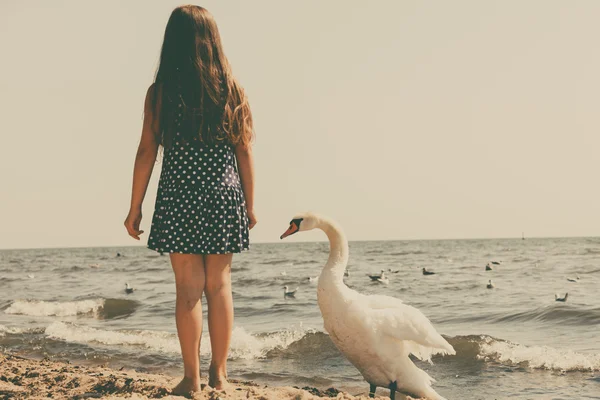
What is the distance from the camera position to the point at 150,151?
383cm

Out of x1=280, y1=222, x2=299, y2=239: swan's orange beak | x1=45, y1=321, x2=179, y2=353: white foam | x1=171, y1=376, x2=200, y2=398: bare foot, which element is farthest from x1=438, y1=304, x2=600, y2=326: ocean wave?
x1=171, y1=376, x2=200, y2=398: bare foot

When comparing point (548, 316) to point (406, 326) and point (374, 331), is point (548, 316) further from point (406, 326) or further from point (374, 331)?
point (374, 331)

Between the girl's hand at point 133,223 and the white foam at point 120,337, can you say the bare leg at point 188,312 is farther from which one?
the white foam at point 120,337

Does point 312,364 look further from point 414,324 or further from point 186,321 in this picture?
point 186,321

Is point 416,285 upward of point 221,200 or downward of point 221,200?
downward

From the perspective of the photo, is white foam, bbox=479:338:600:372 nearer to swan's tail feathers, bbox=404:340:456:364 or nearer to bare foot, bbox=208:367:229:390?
swan's tail feathers, bbox=404:340:456:364

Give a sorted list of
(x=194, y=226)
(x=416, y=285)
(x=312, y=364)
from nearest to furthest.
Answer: (x=194, y=226) → (x=312, y=364) → (x=416, y=285)

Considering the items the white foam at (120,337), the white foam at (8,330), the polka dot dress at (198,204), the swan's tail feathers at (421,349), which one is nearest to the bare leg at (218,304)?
the polka dot dress at (198,204)

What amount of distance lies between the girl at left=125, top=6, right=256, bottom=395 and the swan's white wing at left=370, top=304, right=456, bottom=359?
1288 millimetres

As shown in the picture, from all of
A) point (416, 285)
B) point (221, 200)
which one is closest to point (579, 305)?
point (416, 285)

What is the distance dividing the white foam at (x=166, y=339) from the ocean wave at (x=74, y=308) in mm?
3554

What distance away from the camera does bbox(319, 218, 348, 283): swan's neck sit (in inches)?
187

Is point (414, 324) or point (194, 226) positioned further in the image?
point (414, 324)

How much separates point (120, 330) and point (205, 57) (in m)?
7.34
